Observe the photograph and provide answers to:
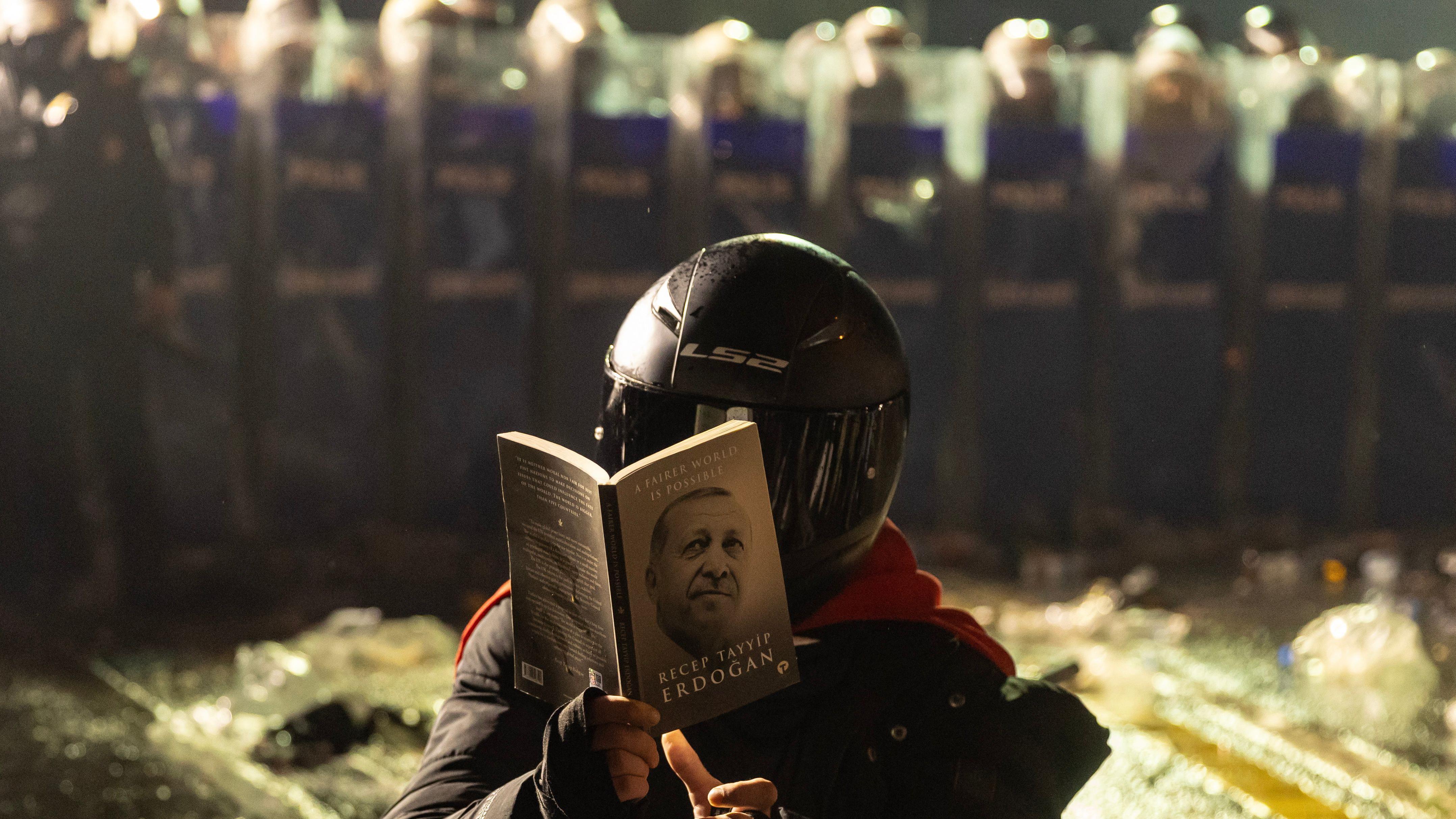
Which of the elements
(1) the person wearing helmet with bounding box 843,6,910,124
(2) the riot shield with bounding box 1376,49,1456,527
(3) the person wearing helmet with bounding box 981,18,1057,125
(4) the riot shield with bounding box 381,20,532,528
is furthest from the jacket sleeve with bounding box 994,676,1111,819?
(2) the riot shield with bounding box 1376,49,1456,527

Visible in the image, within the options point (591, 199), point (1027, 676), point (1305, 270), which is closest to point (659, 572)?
point (1027, 676)

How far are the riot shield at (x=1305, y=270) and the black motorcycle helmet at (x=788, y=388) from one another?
5.03m

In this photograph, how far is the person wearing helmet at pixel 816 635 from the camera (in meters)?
1.32

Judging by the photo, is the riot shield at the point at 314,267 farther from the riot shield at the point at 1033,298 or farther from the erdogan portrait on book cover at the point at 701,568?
the erdogan portrait on book cover at the point at 701,568

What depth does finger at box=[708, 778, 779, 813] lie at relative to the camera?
1190 millimetres

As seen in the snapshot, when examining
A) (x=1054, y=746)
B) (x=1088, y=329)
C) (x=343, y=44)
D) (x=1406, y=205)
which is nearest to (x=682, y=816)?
(x=1054, y=746)

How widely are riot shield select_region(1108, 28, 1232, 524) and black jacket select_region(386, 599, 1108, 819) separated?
4784 mm

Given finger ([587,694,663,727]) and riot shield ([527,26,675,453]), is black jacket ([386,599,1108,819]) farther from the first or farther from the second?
riot shield ([527,26,675,453])

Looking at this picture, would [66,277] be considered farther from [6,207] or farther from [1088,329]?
[1088,329]

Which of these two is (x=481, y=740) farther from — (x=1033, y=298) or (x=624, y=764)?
(x=1033, y=298)

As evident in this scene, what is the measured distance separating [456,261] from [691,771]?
13.5 feet

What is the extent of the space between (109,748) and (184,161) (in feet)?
7.19

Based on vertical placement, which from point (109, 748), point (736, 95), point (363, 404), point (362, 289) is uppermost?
point (736, 95)

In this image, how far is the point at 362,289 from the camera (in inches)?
195
